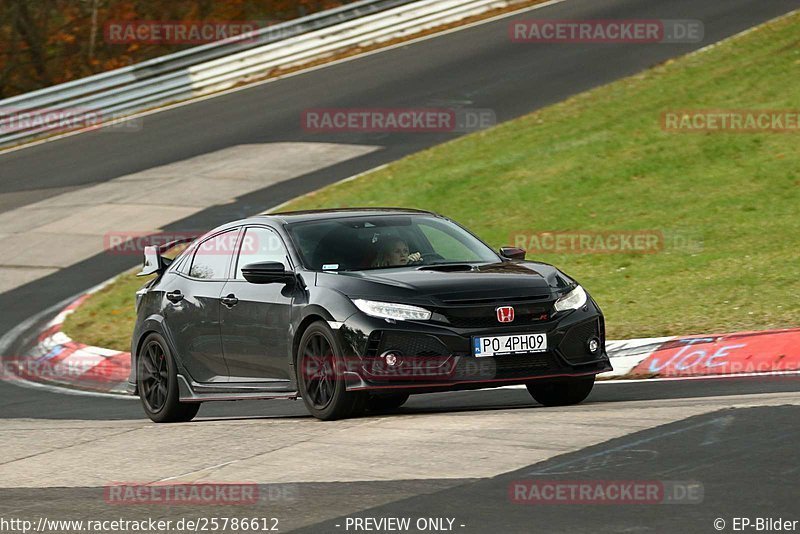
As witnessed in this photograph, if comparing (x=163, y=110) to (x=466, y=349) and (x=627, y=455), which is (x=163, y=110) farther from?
(x=627, y=455)

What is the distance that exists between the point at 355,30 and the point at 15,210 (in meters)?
11.6

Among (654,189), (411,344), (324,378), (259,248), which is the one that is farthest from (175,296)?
(654,189)

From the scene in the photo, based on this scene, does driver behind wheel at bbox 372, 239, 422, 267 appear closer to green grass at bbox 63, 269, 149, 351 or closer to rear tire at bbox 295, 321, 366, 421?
rear tire at bbox 295, 321, 366, 421

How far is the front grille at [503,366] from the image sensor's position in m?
8.97

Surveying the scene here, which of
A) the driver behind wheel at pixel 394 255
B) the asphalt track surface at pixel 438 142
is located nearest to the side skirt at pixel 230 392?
the asphalt track surface at pixel 438 142

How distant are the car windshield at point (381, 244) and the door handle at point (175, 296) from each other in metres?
1.21

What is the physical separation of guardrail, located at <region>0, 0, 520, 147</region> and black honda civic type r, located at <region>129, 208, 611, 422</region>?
765 inches

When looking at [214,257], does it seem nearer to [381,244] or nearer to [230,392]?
[230,392]

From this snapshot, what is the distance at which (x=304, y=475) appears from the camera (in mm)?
7562

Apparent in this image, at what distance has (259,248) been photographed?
1032 centimetres

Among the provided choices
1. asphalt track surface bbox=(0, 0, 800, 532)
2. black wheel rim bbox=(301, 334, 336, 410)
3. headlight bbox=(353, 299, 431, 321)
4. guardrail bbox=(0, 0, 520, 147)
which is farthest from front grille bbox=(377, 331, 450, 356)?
guardrail bbox=(0, 0, 520, 147)

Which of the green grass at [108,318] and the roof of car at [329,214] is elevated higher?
the roof of car at [329,214]

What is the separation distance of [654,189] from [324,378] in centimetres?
985

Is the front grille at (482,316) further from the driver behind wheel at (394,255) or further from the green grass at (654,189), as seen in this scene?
the green grass at (654,189)
